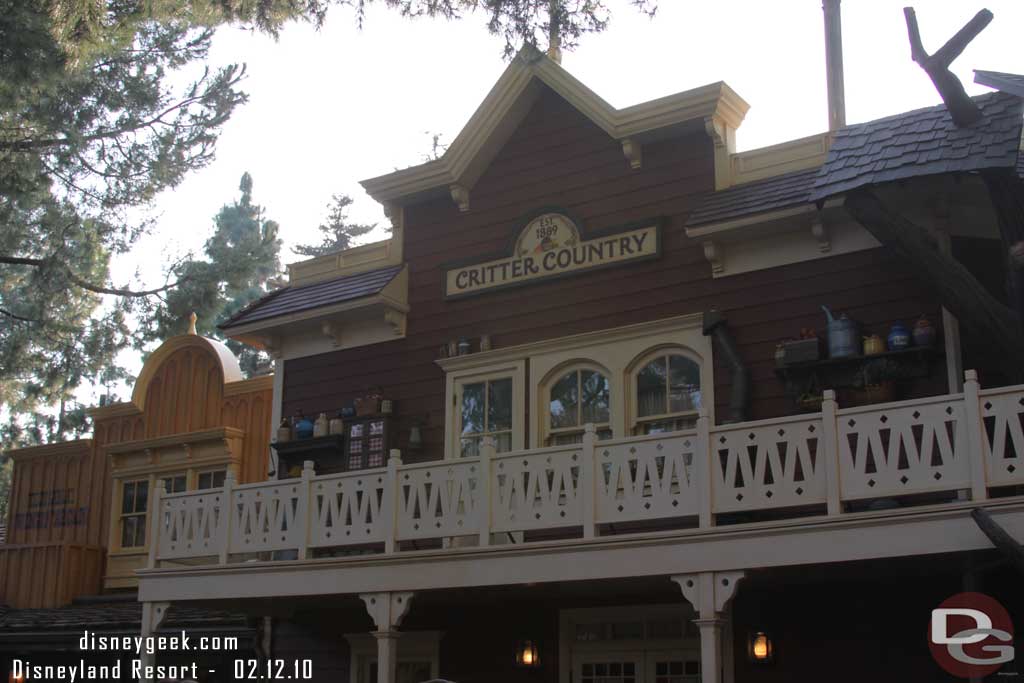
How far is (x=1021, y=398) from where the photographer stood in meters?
9.33

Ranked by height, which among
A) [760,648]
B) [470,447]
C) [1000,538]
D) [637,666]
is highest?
[470,447]

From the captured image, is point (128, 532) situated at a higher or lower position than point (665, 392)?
lower

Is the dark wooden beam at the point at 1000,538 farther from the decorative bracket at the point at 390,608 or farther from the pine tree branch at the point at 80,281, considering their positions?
the pine tree branch at the point at 80,281

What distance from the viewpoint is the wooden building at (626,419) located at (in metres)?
10.4

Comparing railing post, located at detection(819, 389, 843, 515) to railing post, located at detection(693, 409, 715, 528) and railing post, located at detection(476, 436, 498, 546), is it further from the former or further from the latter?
railing post, located at detection(476, 436, 498, 546)

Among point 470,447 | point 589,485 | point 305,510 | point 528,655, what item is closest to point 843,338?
point 589,485

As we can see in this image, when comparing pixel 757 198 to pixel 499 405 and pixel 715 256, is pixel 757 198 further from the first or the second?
pixel 499 405

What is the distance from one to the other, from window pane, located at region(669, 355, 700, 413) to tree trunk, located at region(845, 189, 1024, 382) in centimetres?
269

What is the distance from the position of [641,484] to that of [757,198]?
3.58 meters

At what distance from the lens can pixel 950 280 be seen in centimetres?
1058

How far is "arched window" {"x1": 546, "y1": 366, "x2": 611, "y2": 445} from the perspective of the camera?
13633 mm

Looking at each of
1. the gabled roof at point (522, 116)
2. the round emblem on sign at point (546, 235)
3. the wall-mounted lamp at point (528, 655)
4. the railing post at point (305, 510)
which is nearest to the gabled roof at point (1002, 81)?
the gabled roof at point (522, 116)

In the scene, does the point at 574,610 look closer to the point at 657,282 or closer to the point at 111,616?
the point at 657,282
